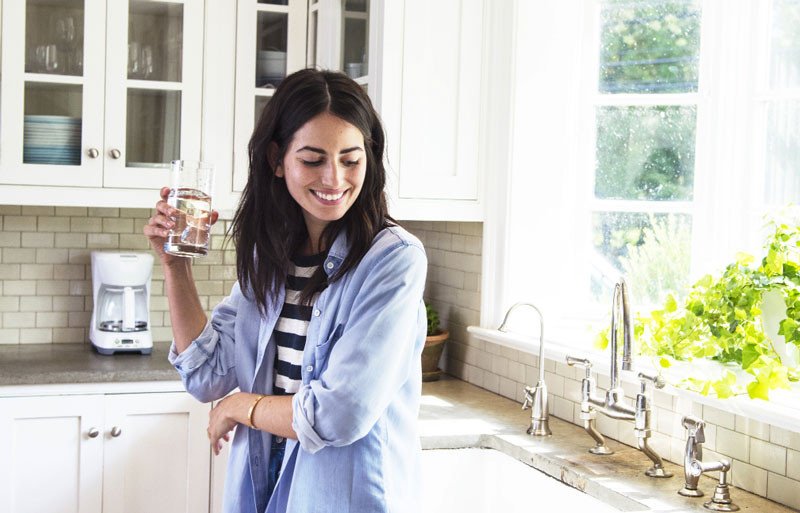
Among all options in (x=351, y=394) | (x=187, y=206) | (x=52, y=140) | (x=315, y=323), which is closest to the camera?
(x=351, y=394)

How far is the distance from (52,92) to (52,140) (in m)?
0.16

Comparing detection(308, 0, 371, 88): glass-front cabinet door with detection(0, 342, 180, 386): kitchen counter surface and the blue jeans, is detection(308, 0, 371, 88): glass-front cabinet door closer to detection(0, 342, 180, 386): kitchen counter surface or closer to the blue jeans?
detection(0, 342, 180, 386): kitchen counter surface

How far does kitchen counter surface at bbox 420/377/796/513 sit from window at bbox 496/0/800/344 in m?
0.31

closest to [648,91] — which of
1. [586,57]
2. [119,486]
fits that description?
[586,57]

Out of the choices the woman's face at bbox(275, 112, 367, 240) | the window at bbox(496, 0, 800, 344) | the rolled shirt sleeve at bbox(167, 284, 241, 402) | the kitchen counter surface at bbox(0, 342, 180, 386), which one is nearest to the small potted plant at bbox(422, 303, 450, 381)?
the window at bbox(496, 0, 800, 344)

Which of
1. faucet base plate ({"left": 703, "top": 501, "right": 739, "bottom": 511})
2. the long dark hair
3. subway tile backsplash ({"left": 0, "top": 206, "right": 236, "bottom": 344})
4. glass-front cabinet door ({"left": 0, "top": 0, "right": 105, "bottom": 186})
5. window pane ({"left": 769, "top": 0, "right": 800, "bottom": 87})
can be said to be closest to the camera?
the long dark hair

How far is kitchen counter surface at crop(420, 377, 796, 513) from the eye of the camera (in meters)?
2.22

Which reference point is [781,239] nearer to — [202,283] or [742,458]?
[742,458]

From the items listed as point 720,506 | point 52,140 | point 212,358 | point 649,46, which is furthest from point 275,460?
point 52,140

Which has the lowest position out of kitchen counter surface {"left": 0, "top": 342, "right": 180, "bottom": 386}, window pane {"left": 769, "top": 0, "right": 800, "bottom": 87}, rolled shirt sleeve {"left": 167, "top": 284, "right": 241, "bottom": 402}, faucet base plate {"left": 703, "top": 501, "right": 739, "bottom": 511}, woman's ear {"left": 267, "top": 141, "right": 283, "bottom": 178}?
faucet base plate {"left": 703, "top": 501, "right": 739, "bottom": 511}

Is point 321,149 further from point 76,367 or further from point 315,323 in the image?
point 76,367

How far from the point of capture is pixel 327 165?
67.1 inches

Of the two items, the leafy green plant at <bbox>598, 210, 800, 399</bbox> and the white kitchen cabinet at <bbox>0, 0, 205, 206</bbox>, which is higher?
the white kitchen cabinet at <bbox>0, 0, 205, 206</bbox>

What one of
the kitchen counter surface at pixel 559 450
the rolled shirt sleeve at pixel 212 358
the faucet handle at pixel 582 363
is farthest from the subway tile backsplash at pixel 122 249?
the rolled shirt sleeve at pixel 212 358
